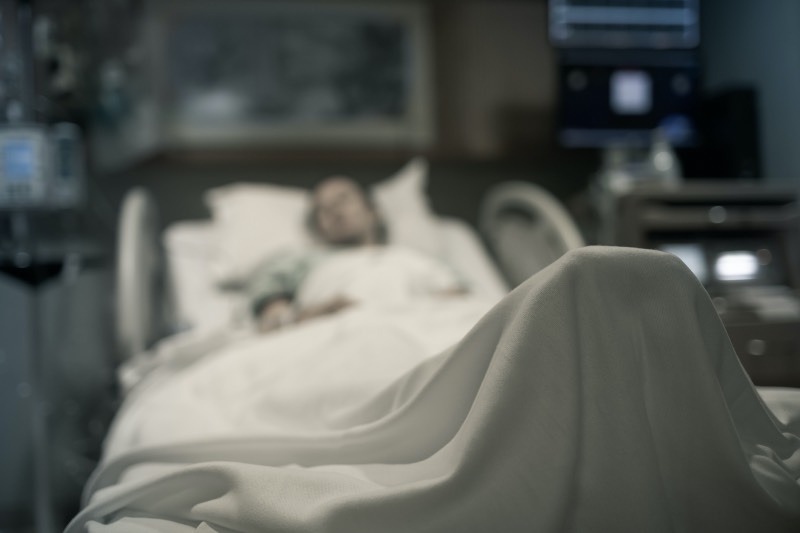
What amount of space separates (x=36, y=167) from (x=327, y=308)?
85 centimetres

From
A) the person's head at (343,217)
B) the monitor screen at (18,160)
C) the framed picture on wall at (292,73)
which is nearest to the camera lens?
the monitor screen at (18,160)

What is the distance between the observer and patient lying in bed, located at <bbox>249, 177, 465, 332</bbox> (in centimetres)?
155

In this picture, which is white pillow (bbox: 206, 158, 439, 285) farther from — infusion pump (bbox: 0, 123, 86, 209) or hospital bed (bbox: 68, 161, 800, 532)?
hospital bed (bbox: 68, 161, 800, 532)

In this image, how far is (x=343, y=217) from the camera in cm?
207

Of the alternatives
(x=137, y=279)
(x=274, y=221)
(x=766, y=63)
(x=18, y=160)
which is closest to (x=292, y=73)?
(x=274, y=221)

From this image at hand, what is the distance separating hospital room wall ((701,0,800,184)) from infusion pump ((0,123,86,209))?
1.60 m

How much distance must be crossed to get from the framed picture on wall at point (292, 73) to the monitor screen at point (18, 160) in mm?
696

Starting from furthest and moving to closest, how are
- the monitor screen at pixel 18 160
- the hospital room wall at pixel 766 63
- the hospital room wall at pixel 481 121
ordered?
the hospital room wall at pixel 481 121 < the monitor screen at pixel 18 160 < the hospital room wall at pixel 766 63

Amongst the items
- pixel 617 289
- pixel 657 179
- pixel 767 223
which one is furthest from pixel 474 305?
pixel 657 179

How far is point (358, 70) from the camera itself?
Result: 258cm

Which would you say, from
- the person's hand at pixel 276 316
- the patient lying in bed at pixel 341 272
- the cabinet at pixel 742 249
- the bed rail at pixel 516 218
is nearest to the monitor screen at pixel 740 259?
→ the cabinet at pixel 742 249

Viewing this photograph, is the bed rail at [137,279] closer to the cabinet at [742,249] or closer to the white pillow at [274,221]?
the white pillow at [274,221]

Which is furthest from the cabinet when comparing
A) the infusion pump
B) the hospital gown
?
A: the infusion pump

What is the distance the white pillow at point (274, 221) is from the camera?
2088 millimetres
